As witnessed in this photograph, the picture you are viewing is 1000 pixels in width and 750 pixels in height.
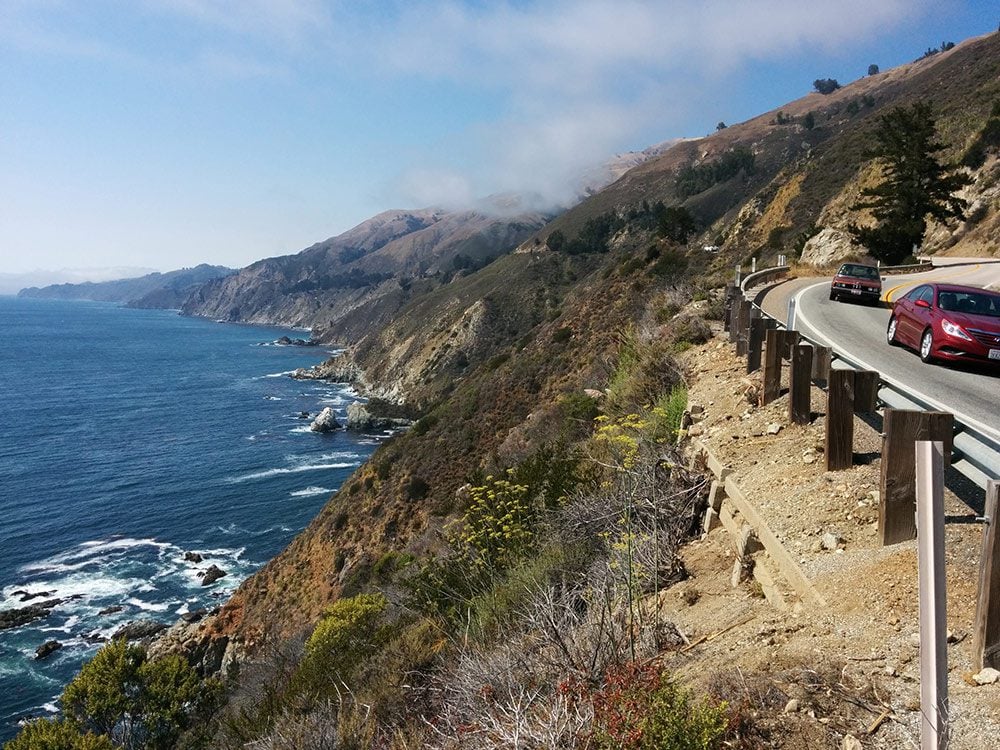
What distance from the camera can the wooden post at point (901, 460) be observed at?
4219mm

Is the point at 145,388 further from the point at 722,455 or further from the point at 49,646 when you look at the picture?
the point at 722,455

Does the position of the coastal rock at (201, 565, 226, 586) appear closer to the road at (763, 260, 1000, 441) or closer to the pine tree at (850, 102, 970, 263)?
the road at (763, 260, 1000, 441)

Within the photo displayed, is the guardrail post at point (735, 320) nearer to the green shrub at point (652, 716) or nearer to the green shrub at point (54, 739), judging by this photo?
the green shrub at point (652, 716)

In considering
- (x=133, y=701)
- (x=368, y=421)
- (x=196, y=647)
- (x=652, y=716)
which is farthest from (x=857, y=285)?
(x=368, y=421)

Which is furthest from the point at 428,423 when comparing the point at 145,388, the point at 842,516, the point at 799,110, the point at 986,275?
the point at 799,110

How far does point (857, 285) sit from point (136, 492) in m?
46.9

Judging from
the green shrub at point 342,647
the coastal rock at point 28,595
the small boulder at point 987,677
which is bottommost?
the coastal rock at point 28,595

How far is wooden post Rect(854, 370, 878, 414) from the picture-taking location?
5.71 meters

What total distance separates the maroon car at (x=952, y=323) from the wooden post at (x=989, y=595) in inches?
350

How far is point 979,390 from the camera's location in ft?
30.4

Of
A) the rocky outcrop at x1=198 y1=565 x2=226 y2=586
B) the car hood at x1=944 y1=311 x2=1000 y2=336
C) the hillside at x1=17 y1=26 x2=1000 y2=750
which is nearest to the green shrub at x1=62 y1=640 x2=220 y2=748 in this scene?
the hillside at x1=17 y1=26 x2=1000 y2=750

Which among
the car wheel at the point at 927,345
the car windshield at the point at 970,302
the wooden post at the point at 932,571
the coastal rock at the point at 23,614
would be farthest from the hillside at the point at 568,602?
the coastal rock at the point at 23,614

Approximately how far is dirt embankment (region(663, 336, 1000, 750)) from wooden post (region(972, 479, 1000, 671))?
0.50 ft

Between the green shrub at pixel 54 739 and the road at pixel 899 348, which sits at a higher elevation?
the road at pixel 899 348
